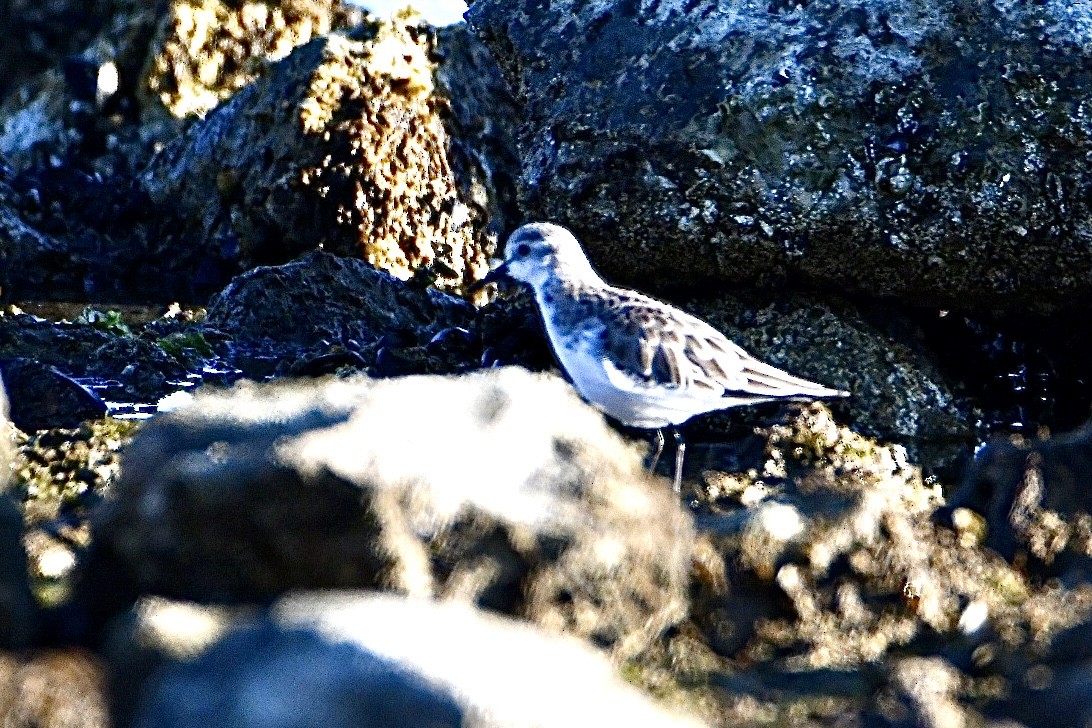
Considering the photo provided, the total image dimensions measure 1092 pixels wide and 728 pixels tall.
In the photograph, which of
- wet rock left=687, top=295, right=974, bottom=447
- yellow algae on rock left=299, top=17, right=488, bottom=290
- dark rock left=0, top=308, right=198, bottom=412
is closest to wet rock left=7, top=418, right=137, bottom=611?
dark rock left=0, top=308, right=198, bottom=412

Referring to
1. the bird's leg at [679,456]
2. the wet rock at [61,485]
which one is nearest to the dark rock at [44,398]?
the wet rock at [61,485]

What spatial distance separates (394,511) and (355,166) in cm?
717

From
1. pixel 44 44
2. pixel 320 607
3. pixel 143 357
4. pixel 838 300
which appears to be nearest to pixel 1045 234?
pixel 838 300

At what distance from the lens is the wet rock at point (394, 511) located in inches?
140

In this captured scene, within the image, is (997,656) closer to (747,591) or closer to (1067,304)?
(747,591)

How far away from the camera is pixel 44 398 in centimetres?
682

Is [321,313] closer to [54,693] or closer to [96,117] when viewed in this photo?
[54,693]

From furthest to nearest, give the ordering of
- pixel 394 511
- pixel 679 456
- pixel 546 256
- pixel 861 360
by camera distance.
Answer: pixel 861 360
pixel 546 256
pixel 679 456
pixel 394 511

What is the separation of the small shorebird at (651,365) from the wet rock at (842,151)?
76 cm

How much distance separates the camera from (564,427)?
13.3ft

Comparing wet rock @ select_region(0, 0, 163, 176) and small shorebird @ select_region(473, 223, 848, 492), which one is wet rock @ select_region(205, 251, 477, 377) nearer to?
small shorebird @ select_region(473, 223, 848, 492)

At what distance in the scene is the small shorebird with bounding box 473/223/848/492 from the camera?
246 inches

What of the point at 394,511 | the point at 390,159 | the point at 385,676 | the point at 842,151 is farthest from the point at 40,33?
the point at 385,676

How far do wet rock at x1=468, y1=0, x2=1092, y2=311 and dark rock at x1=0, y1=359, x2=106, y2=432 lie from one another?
2.31 metres
